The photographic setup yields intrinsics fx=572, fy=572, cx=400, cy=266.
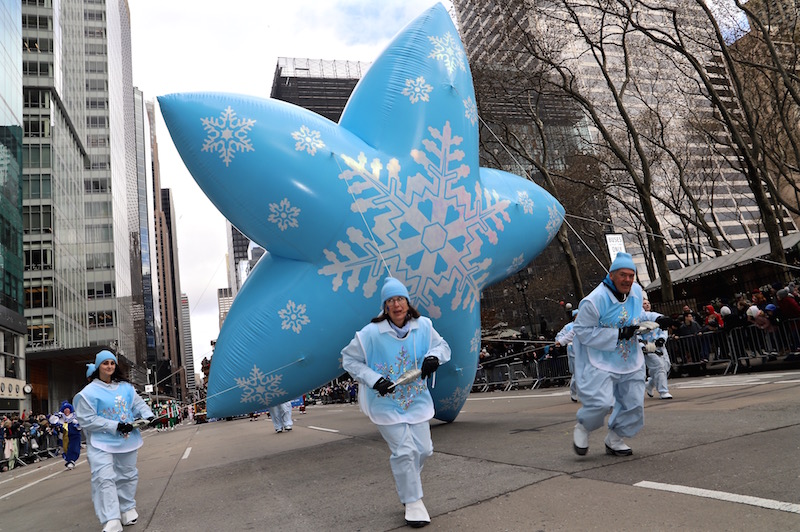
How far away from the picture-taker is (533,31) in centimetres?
1938

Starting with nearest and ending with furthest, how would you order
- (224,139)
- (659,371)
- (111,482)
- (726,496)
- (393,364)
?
(726,496)
(393,364)
(111,482)
(224,139)
(659,371)

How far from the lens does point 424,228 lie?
6.62 meters

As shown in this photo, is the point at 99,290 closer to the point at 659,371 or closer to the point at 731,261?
the point at 731,261

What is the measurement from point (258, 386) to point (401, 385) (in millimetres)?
2662

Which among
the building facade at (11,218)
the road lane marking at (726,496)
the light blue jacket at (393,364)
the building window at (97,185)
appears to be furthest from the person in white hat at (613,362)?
the building window at (97,185)

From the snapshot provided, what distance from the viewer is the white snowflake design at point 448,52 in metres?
7.36

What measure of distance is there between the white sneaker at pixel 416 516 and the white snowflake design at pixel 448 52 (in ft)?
17.9

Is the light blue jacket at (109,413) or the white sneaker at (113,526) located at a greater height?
the light blue jacket at (109,413)

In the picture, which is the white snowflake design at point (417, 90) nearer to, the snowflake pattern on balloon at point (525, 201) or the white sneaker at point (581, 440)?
the snowflake pattern on balloon at point (525, 201)

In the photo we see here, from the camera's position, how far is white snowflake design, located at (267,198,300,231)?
20.2 ft

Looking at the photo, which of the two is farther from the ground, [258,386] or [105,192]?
[105,192]

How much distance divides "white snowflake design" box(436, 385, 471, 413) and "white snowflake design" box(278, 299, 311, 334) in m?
2.75

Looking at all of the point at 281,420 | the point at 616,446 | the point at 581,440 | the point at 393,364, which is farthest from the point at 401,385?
the point at 281,420

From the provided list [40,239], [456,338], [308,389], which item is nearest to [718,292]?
[456,338]
